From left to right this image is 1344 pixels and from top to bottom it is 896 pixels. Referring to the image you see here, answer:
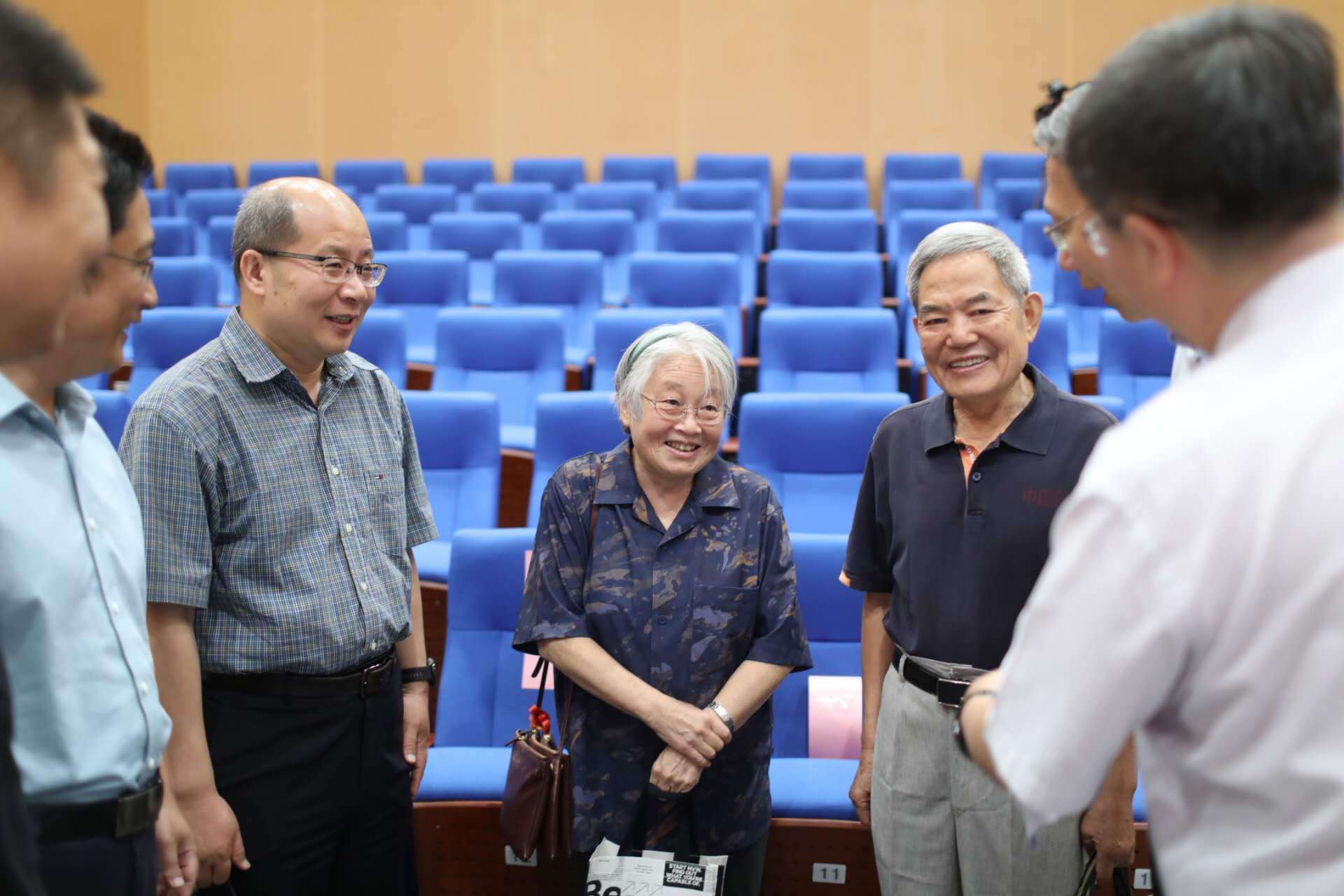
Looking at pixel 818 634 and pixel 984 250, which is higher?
pixel 984 250

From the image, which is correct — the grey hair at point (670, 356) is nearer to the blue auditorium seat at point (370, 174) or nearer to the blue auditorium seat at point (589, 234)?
the blue auditorium seat at point (589, 234)

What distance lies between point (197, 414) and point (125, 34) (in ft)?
21.0

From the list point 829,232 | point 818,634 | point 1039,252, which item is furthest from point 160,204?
point 818,634

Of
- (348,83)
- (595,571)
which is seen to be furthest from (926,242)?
(348,83)

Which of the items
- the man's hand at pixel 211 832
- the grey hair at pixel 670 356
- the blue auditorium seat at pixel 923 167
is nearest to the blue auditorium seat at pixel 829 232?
the blue auditorium seat at pixel 923 167

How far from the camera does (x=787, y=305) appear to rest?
3.87 metres

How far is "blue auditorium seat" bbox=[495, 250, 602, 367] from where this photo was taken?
3975 millimetres

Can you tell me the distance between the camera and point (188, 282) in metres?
4.07

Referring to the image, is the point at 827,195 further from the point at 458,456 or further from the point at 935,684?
the point at 935,684

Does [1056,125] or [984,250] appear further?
[984,250]

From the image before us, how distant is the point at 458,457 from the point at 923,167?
405 centimetres

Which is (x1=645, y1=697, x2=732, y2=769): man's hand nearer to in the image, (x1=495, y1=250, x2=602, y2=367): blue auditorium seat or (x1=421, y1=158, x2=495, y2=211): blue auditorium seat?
(x1=495, y1=250, x2=602, y2=367): blue auditorium seat

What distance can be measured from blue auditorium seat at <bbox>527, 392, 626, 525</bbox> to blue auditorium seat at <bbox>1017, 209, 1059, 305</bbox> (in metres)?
2.39

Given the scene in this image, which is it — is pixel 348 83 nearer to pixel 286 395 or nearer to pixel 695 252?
pixel 695 252
